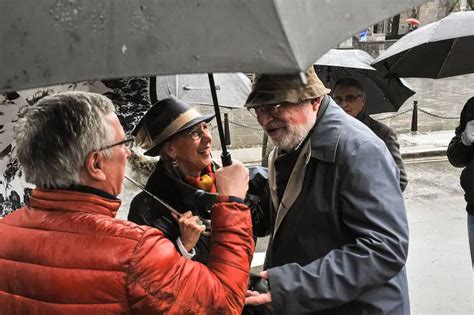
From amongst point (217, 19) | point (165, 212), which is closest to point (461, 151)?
point (165, 212)

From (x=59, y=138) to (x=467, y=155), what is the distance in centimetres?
315

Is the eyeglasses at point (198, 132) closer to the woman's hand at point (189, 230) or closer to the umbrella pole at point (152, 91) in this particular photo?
the woman's hand at point (189, 230)

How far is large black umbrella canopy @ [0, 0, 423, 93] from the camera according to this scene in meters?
1.07

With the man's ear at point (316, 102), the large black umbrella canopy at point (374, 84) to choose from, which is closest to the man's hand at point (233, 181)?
the man's ear at point (316, 102)

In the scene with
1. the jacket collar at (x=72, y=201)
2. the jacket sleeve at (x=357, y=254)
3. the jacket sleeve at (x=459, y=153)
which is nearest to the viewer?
the jacket collar at (x=72, y=201)

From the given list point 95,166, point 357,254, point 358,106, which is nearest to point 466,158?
point 358,106

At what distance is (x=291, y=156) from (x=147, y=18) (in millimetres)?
1112

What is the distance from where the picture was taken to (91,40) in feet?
3.63

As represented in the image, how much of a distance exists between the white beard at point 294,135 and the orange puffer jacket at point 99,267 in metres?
0.60

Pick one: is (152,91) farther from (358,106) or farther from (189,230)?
(358,106)

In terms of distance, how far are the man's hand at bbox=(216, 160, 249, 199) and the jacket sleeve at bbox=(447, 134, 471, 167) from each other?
8.24 feet

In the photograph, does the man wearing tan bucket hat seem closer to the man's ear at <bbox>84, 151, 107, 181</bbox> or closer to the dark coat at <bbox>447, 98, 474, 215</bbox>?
the man's ear at <bbox>84, 151, 107, 181</bbox>

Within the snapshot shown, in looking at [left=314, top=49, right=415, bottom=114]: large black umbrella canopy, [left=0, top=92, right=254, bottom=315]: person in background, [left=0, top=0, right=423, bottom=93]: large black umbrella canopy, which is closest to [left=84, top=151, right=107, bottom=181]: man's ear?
[left=0, top=92, right=254, bottom=315]: person in background

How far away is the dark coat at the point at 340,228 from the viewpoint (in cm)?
181
